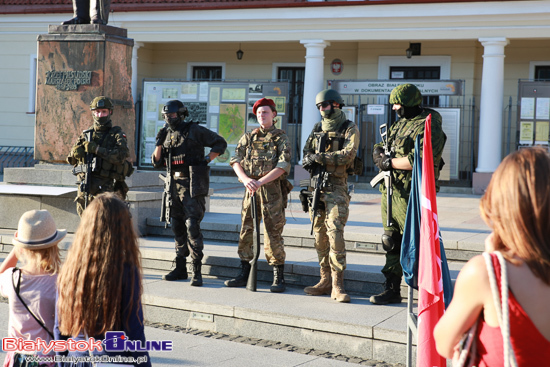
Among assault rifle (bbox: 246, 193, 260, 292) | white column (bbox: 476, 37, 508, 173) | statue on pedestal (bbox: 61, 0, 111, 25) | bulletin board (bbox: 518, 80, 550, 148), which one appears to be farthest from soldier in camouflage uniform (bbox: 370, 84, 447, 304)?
white column (bbox: 476, 37, 508, 173)

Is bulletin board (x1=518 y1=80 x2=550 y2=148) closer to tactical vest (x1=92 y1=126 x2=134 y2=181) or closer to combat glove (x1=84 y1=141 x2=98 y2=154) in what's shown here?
tactical vest (x1=92 y1=126 x2=134 y2=181)

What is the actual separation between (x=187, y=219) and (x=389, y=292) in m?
2.16

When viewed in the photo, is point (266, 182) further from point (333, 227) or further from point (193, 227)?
point (193, 227)

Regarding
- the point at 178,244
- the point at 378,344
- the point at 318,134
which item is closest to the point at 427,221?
the point at 378,344

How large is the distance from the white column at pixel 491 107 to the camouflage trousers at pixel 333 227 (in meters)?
9.14

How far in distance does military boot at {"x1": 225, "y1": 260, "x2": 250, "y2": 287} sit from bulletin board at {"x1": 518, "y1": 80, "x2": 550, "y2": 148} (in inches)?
361

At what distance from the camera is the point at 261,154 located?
6.62m

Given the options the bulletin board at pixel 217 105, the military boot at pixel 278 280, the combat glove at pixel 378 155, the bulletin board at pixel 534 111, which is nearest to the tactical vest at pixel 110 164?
the military boot at pixel 278 280

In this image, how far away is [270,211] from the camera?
654 cm

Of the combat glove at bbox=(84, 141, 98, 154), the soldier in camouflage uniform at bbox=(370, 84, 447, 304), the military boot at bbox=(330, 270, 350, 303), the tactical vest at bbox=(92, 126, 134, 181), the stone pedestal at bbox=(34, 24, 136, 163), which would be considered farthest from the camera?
the stone pedestal at bbox=(34, 24, 136, 163)

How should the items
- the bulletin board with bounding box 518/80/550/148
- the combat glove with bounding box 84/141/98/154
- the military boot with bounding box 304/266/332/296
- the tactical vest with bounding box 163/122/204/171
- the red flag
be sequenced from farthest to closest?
the bulletin board with bounding box 518/80/550/148 → the combat glove with bounding box 84/141/98/154 → the tactical vest with bounding box 163/122/204/171 → the military boot with bounding box 304/266/332/296 → the red flag

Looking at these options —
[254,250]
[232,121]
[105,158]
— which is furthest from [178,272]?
[232,121]

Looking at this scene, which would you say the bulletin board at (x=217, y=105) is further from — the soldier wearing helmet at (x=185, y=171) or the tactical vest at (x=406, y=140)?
the tactical vest at (x=406, y=140)

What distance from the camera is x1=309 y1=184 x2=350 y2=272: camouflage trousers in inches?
240
